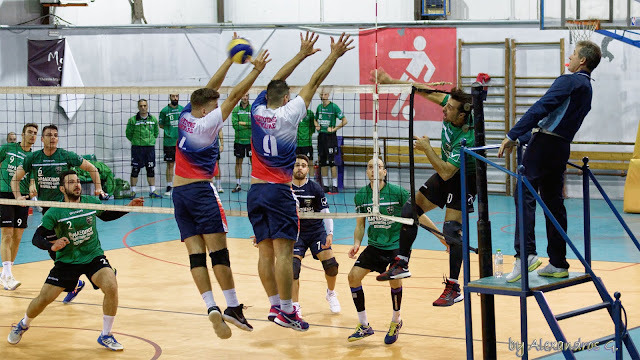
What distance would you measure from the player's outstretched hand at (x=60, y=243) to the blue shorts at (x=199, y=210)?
6.06 feet

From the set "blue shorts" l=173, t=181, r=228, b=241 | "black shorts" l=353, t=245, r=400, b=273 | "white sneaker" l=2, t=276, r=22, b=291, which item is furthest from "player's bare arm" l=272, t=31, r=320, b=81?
"white sneaker" l=2, t=276, r=22, b=291

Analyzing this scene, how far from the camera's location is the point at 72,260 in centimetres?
990

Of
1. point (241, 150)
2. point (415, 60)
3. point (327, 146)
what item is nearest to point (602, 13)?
point (415, 60)

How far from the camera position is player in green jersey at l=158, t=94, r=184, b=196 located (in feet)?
70.8

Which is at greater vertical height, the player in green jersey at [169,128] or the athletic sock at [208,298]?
the player in green jersey at [169,128]

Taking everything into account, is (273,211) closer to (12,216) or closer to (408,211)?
(408,211)

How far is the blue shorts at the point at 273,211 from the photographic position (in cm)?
862

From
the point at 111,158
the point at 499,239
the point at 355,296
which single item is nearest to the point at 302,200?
the point at 355,296

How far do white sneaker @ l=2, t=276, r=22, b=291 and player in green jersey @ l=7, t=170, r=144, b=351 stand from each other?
2.54 metres

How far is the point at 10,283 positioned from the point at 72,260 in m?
3.29

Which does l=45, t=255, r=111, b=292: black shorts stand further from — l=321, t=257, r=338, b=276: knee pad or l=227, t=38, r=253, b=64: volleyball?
l=227, t=38, r=253, b=64: volleyball

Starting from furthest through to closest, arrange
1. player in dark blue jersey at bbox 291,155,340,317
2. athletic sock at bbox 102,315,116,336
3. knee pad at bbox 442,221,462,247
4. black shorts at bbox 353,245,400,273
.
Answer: player in dark blue jersey at bbox 291,155,340,317 → black shorts at bbox 353,245,400,273 → athletic sock at bbox 102,315,116,336 → knee pad at bbox 442,221,462,247

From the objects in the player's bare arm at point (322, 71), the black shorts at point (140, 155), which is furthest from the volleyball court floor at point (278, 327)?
the black shorts at point (140, 155)

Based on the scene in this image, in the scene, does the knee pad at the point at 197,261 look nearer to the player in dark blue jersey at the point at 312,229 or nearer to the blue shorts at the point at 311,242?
the player in dark blue jersey at the point at 312,229
